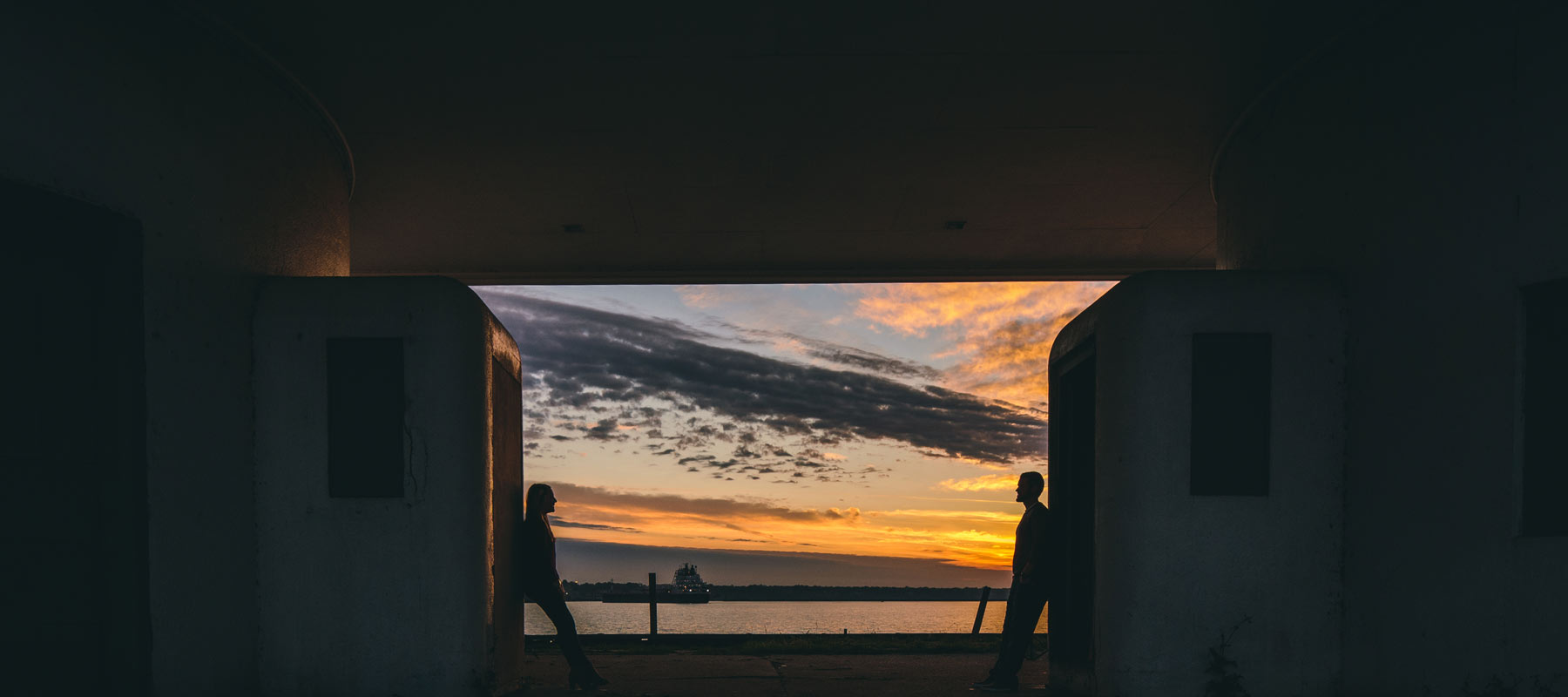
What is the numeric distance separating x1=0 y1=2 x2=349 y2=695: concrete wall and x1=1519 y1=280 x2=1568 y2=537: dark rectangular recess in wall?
25.3 feet

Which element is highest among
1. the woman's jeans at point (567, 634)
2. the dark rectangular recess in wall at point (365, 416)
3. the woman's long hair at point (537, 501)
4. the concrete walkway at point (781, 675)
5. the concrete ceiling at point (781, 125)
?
the concrete ceiling at point (781, 125)

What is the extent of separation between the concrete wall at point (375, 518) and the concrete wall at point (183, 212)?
175 mm

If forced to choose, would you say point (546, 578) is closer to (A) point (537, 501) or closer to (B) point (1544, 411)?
(A) point (537, 501)

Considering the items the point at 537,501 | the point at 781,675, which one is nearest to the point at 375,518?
the point at 537,501

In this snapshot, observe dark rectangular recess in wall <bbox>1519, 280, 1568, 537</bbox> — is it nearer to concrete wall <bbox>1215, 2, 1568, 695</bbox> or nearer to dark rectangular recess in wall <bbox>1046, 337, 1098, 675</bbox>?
concrete wall <bbox>1215, 2, 1568, 695</bbox>

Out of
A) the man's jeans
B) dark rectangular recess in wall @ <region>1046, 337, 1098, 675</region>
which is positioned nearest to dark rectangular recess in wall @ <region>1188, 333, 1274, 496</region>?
dark rectangular recess in wall @ <region>1046, 337, 1098, 675</region>

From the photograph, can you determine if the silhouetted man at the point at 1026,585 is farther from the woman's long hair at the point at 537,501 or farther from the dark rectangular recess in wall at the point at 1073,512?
the woman's long hair at the point at 537,501

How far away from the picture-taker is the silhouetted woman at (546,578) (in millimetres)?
8273

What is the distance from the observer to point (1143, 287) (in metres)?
7.16

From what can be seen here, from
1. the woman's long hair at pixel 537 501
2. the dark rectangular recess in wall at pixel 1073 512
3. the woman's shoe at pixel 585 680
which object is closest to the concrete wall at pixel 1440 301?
the dark rectangular recess in wall at pixel 1073 512

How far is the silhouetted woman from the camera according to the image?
8.27 m

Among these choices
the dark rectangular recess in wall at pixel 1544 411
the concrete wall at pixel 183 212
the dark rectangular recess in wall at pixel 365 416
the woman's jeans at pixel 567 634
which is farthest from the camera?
the woman's jeans at pixel 567 634

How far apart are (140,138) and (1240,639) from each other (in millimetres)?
7517

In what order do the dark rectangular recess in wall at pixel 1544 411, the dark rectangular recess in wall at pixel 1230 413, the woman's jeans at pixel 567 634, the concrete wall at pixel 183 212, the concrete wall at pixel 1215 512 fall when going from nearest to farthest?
the concrete wall at pixel 183 212 → the dark rectangular recess in wall at pixel 1544 411 → the concrete wall at pixel 1215 512 → the dark rectangular recess in wall at pixel 1230 413 → the woman's jeans at pixel 567 634
